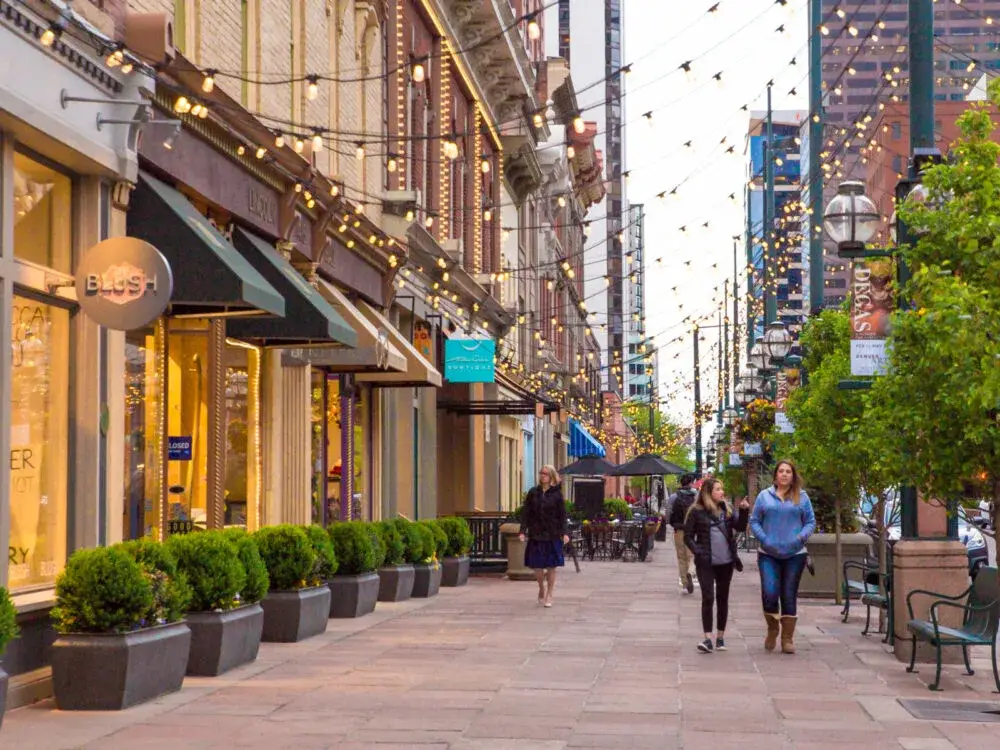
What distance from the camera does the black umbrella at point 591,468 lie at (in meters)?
46.1

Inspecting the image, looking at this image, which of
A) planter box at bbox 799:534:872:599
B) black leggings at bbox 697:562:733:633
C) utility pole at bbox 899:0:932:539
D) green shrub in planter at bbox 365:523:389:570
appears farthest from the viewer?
planter box at bbox 799:534:872:599

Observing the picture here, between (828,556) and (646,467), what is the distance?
2135 centimetres

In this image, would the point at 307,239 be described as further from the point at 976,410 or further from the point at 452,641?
the point at 976,410

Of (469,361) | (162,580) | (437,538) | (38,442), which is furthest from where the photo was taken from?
(469,361)

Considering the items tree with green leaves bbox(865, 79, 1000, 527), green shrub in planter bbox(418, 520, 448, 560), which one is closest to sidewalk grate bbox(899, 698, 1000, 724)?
tree with green leaves bbox(865, 79, 1000, 527)

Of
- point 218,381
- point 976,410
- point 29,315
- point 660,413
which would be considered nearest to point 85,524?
point 29,315

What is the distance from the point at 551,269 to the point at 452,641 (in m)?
42.0

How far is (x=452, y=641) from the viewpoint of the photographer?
17.6 metres

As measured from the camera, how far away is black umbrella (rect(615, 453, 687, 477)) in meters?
46.2

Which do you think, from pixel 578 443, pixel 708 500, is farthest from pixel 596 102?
pixel 708 500

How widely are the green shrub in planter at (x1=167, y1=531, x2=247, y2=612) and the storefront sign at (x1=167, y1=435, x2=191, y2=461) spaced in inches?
139

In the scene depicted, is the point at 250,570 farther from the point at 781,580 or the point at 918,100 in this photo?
the point at 918,100

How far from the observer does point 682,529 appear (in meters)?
27.7

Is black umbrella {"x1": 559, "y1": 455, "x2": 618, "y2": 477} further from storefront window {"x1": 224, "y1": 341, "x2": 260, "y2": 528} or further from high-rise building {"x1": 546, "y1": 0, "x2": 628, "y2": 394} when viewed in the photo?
high-rise building {"x1": 546, "y1": 0, "x2": 628, "y2": 394}
